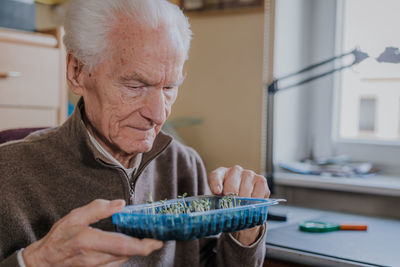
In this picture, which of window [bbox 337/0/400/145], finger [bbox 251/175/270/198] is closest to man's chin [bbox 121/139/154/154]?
finger [bbox 251/175/270/198]

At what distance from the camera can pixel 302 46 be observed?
2.05 m

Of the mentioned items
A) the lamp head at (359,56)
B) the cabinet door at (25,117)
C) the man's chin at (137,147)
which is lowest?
the man's chin at (137,147)

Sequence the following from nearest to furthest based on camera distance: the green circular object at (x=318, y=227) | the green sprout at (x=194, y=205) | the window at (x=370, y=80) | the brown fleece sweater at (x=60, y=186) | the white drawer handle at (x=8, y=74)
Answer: the green sprout at (x=194, y=205) < the brown fleece sweater at (x=60, y=186) < the green circular object at (x=318, y=227) < the white drawer handle at (x=8, y=74) < the window at (x=370, y=80)

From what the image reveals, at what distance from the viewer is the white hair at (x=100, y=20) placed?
1.01m

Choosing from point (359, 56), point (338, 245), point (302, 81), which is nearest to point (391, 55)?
point (359, 56)

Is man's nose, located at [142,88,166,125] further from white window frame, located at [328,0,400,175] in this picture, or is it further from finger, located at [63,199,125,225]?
white window frame, located at [328,0,400,175]

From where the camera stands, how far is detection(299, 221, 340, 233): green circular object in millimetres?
1331

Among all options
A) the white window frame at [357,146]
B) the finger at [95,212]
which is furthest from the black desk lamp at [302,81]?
the finger at [95,212]

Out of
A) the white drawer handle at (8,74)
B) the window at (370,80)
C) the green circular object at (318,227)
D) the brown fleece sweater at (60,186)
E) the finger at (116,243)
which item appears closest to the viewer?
the finger at (116,243)

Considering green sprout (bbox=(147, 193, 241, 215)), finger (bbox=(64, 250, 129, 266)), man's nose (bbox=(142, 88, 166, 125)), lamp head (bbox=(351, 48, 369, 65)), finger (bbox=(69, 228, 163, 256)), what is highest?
lamp head (bbox=(351, 48, 369, 65))

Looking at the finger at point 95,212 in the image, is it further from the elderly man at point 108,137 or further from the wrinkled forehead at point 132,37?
the wrinkled forehead at point 132,37

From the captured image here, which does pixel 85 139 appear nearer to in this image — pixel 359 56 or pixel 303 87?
pixel 359 56

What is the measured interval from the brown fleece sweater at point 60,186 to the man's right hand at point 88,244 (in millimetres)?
249

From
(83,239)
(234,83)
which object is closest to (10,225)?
(83,239)
